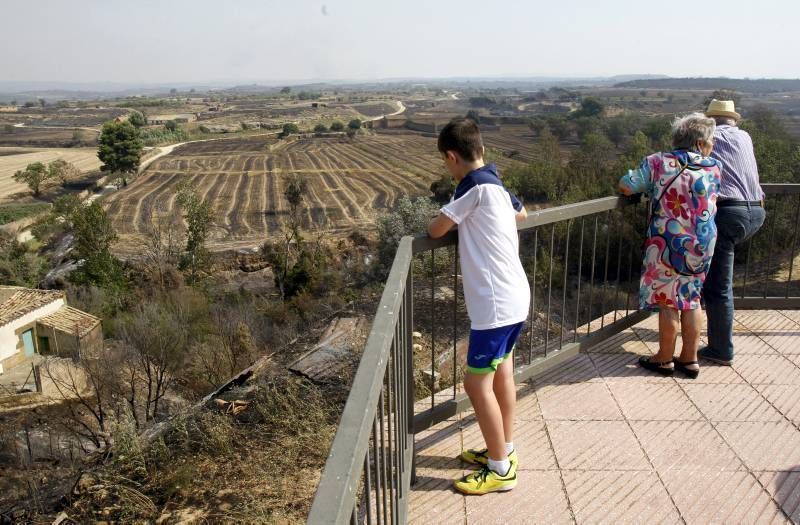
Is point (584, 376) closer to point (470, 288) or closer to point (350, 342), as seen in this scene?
point (470, 288)

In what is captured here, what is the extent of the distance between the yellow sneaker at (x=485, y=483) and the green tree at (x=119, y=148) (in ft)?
216

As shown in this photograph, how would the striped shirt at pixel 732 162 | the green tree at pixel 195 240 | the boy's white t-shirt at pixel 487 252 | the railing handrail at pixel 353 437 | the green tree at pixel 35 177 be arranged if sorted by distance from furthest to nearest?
the green tree at pixel 35 177 < the green tree at pixel 195 240 < the striped shirt at pixel 732 162 < the boy's white t-shirt at pixel 487 252 < the railing handrail at pixel 353 437

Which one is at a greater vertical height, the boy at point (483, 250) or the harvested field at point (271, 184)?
the boy at point (483, 250)

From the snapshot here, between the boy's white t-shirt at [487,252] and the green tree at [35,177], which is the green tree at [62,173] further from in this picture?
the boy's white t-shirt at [487,252]

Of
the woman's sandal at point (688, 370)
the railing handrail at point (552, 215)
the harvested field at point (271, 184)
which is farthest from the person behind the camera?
the harvested field at point (271, 184)

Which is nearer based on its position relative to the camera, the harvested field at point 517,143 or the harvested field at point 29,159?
the harvested field at point 29,159

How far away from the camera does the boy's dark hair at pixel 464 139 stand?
2262 millimetres

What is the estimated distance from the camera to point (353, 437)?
42.7 inches

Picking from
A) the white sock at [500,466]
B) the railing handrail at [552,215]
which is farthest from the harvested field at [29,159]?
the white sock at [500,466]

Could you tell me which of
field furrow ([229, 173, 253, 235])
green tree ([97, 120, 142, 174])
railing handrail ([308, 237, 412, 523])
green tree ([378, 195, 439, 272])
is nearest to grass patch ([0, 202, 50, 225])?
green tree ([97, 120, 142, 174])

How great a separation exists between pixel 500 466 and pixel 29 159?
93330 millimetres

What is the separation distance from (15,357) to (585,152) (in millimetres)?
35191

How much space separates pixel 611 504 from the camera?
2.57 metres

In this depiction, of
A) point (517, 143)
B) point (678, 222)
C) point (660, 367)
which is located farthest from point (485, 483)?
point (517, 143)
